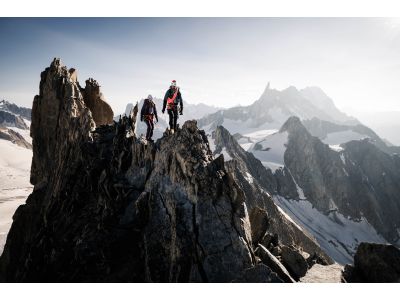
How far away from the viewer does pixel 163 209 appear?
53.5 feet

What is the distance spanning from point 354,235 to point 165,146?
170494 millimetres

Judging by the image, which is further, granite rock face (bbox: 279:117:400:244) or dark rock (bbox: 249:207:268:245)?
granite rock face (bbox: 279:117:400:244)

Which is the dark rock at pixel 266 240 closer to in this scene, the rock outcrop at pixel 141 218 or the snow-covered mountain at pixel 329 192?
the rock outcrop at pixel 141 218

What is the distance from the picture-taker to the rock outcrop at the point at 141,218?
45.6ft

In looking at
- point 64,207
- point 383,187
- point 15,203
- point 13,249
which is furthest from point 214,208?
point 383,187

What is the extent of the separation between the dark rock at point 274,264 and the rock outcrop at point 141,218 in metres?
1.01

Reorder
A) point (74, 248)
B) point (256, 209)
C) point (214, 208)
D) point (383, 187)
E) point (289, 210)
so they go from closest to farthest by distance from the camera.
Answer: point (214, 208)
point (74, 248)
point (256, 209)
point (289, 210)
point (383, 187)

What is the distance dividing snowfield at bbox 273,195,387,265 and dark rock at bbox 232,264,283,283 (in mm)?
138244

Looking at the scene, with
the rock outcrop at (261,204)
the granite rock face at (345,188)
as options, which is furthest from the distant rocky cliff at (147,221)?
the granite rock face at (345,188)

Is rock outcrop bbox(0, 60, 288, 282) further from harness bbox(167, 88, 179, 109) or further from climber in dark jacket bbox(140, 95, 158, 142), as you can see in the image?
harness bbox(167, 88, 179, 109)

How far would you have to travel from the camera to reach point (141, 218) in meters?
17.2

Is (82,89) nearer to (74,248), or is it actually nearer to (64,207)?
(64,207)

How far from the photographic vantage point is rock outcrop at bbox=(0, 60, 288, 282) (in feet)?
45.6

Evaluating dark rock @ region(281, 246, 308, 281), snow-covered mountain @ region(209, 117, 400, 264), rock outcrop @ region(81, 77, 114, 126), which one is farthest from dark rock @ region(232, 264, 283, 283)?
snow-covered mountain @ region(209, 117, 400, 264)
